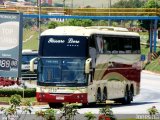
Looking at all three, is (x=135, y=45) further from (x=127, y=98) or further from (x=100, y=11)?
(x=100, y=11)

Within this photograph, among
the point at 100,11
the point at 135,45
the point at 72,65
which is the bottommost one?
the point at 100,11

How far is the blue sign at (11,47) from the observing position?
39.7m

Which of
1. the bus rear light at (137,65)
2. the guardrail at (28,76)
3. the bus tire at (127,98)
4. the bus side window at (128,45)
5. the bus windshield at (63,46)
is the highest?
the bus windshield at (63,46)

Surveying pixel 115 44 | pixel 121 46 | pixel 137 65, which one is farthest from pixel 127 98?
pixel 115 44

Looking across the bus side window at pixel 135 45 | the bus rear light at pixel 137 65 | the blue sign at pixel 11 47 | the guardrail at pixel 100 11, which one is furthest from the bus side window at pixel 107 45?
the guardrail at pixel 100 11

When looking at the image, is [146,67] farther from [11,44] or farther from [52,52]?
[52,52]

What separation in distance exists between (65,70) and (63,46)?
1.13 m

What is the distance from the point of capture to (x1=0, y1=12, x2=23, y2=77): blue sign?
39.7 meters

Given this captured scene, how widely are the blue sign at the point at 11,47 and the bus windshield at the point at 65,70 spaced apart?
6030mm

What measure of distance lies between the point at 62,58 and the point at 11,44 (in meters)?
6.86

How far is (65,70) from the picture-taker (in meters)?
33.8

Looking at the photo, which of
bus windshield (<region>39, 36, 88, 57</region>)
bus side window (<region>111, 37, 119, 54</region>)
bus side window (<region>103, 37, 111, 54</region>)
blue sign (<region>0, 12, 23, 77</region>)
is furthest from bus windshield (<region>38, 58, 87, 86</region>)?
blue sign (<region>0, 12, 23, 77</region>)

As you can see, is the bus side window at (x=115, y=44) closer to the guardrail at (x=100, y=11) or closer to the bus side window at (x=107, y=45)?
the bus side window at (x=107, y=45)

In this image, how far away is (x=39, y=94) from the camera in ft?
112
